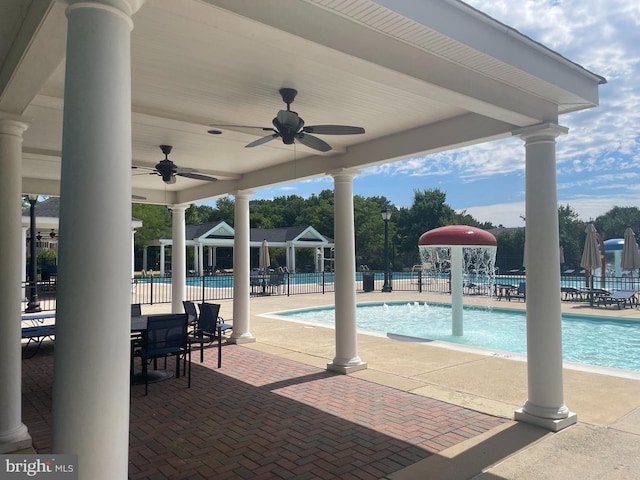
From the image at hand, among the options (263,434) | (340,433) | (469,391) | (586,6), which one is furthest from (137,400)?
(586,6)

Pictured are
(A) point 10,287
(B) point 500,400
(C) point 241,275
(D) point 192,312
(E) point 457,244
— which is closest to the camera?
(A) point 10,287

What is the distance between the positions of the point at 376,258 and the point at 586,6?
152 feet

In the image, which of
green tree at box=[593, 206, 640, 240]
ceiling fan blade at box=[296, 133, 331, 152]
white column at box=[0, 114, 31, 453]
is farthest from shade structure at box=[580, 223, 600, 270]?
green tree at box=[593, 206, 640, 240]

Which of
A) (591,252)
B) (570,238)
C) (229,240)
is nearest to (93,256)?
(591,252)

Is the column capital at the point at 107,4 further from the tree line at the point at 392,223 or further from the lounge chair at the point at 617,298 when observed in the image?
the tree line at the point at 392,223

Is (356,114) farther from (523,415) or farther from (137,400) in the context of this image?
(137,400)

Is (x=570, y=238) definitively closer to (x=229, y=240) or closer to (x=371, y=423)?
(x=229, y=240)

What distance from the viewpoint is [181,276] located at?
12023 millimetres

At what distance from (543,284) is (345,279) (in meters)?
3.27

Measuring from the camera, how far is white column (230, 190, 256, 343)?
32.5 ft

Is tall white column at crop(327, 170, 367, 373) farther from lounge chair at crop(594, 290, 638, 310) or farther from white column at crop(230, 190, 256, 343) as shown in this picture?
lounge chair at crop(594, 290, 638, 310)

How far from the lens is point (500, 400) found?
19.0ft
